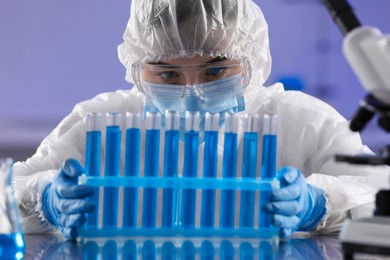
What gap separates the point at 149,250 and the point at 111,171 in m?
0.20

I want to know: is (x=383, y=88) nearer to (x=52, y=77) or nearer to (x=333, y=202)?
(x=333, y=202)

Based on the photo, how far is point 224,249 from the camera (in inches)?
65.4

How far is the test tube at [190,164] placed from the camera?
1.67m

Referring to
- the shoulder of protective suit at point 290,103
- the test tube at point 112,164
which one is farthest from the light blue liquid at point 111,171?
the shoulder of protective suit at point 290,103

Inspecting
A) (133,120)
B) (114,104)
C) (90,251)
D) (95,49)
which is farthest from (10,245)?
(95,49)

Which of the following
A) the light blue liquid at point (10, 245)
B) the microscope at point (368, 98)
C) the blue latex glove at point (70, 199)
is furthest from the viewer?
the blue latex glove at point (70, 199)

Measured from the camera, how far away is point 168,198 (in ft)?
5.48

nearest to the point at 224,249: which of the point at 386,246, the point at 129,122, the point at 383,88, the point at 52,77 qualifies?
the point at 129,122

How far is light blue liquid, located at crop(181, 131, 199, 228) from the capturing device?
1668 millimetres

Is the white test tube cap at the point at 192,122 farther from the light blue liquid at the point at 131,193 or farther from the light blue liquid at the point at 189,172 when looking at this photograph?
the light blue liquid at the point at 131,193

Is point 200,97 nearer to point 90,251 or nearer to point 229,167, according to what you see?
point 229,167

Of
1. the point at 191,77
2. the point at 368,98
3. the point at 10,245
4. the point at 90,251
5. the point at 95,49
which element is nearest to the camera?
the point at 368,98

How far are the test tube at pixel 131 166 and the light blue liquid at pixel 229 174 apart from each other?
0.66ft

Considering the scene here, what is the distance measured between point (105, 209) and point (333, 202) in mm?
687
